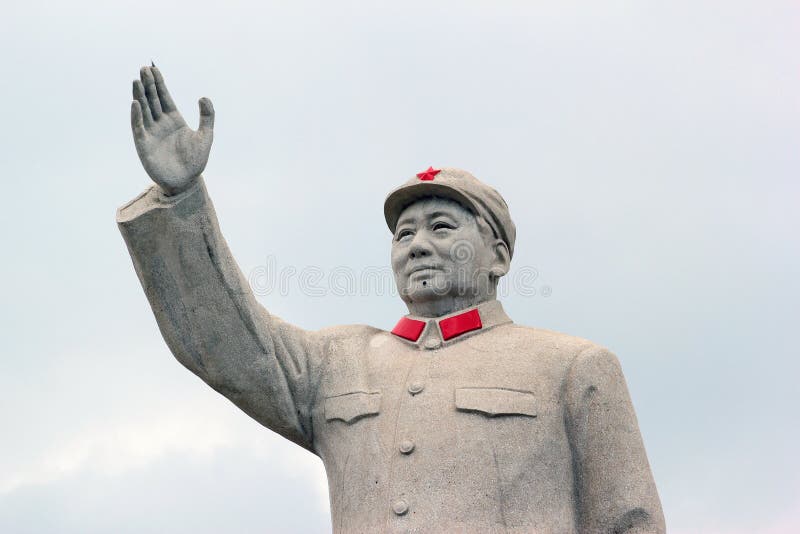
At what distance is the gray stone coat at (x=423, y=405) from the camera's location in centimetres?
975

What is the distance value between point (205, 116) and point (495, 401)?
2711 mm

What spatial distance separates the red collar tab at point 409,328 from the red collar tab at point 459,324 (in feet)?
0.54

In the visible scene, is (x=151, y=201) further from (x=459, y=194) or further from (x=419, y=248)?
(x=459, y=194)


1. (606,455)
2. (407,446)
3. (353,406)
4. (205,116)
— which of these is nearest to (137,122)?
(205,116)

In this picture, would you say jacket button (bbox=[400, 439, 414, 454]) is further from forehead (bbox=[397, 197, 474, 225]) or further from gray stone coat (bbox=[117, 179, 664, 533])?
forehead (bbox=[397, 197, 474, 225])

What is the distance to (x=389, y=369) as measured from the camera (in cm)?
1045

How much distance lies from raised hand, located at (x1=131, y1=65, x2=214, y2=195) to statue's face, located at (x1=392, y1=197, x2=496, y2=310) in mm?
1627

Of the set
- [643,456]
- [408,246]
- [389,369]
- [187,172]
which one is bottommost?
[643,456]

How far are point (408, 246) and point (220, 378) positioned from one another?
1.62 meters

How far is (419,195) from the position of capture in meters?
10.8

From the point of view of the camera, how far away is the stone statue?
9.79 m

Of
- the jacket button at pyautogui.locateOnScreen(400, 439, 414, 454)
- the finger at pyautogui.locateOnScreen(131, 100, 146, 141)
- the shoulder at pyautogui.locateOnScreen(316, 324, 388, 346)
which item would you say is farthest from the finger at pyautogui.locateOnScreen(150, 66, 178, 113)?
the jacket button at pyautogui.locateOnScreen(400, 439, 414, 454)

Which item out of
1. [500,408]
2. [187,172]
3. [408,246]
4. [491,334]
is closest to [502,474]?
[500,408]

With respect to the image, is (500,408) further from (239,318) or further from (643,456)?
(239,318)
